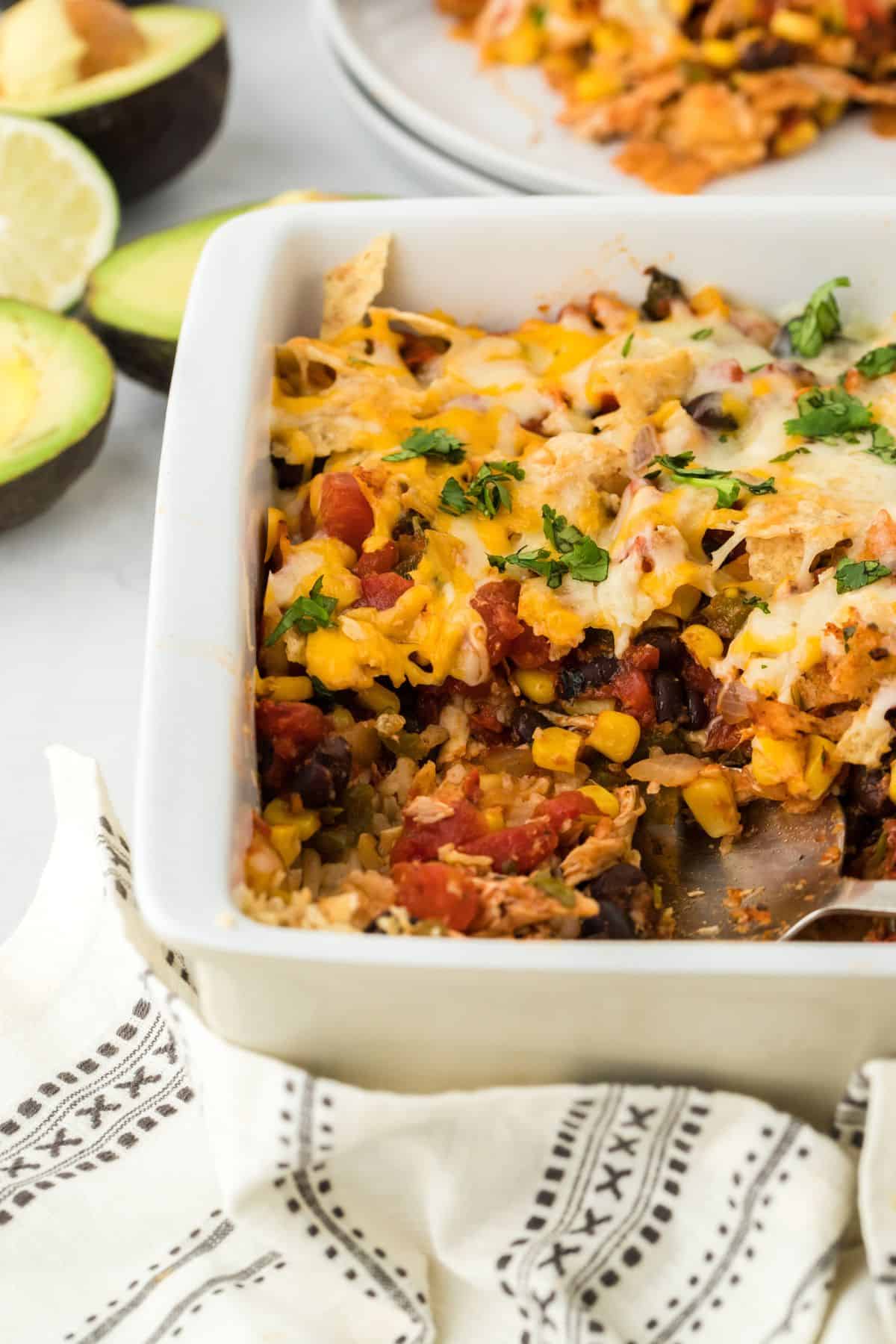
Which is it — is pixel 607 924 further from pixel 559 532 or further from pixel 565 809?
pixel 559 532

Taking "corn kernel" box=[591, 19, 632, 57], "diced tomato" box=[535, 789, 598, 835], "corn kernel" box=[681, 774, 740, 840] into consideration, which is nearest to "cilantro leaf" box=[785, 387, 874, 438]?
"corn kernel" box=[681, 774, 740, 840]

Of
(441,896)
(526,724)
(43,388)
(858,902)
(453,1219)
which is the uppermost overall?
(43,388)

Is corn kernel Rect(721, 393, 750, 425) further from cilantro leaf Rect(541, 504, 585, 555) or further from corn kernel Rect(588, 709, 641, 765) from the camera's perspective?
corn kernel Rect(588, 709, 641, 765)

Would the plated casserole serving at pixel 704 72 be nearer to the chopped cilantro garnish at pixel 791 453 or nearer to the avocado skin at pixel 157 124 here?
→ the avocado skin at pixel 157 124

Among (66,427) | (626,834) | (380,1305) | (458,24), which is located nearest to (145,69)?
(458,24)

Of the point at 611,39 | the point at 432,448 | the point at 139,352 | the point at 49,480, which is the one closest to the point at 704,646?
the point at 432,448

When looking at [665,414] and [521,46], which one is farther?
[521,46]
